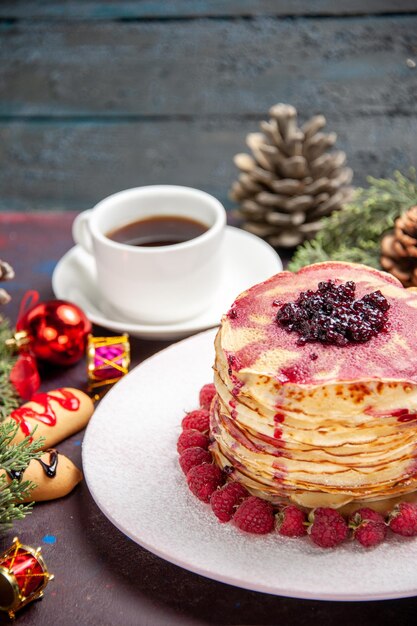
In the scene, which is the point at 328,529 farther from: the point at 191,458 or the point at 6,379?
the point at 6,379

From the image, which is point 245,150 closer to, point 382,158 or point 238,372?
point 382,158

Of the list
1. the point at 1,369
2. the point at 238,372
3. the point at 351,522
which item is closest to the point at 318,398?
the point at 238,372

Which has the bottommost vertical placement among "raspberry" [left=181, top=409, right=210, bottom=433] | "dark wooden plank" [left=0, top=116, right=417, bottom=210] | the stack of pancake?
"dark wooden plank" [left=0, top=116, right=417, bottom=210]

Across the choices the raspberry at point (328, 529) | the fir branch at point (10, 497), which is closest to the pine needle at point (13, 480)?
the fir branch at point (10, 497)

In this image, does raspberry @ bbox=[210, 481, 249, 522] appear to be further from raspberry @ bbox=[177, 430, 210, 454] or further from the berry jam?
the berry jam

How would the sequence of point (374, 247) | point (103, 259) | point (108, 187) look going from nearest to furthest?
point (103, 259)
point (374, 247)
point (108, 187)

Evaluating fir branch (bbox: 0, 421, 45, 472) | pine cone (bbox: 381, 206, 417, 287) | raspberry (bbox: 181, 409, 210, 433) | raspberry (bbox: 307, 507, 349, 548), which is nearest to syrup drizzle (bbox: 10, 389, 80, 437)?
fir branch (bbox: 0, 421, 45, 472)
